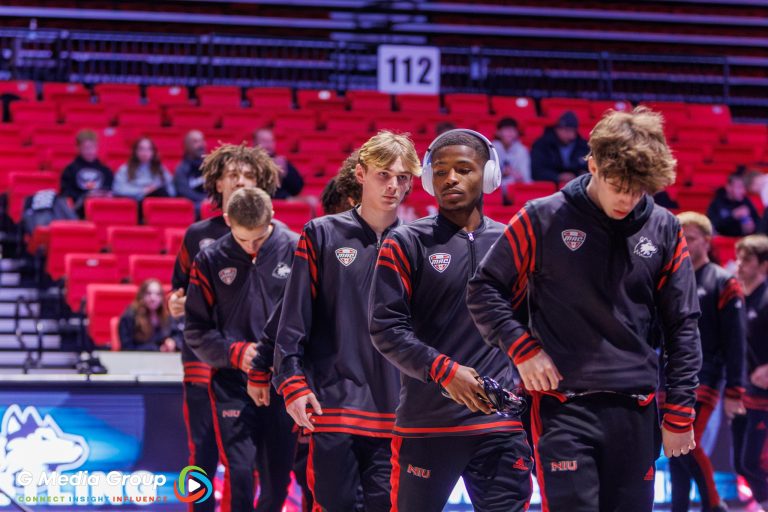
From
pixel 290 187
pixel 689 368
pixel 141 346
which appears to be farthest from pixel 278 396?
pixel 290 187

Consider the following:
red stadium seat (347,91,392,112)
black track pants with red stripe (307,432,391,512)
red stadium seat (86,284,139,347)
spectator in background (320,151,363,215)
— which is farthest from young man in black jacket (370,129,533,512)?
red stadium seat (347,91,392,112)

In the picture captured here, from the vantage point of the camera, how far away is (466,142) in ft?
13.2

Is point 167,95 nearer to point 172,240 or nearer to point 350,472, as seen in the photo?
point 172,240

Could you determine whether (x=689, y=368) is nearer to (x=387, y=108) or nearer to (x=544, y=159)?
(x=544, y=159)

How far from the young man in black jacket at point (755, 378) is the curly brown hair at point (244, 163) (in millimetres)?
3158

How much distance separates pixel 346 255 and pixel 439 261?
65cm

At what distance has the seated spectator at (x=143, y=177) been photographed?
11.6 meters

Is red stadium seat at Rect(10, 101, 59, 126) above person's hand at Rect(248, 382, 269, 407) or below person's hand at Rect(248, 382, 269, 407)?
above

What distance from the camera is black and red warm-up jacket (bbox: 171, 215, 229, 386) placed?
5.78 meters

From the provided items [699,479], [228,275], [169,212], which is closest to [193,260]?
[228,275]

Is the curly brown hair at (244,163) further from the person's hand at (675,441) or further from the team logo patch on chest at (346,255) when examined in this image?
the person's hand at (675,441)

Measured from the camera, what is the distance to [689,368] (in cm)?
355

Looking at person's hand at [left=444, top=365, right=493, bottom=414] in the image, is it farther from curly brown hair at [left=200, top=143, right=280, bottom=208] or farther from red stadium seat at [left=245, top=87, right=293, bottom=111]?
red stadium seat at [left=245, top=87, right=293, bottom=111]

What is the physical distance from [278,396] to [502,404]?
6.37 ft
